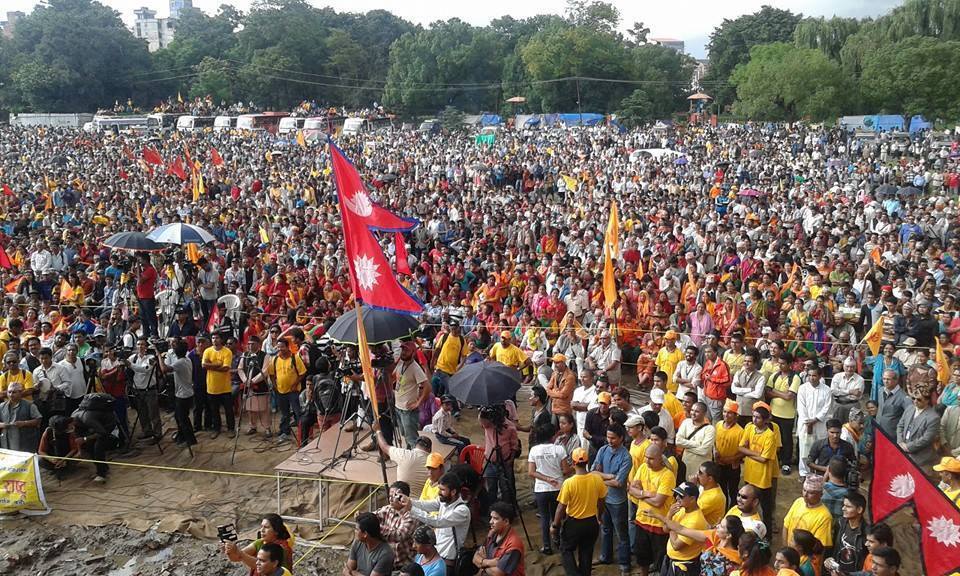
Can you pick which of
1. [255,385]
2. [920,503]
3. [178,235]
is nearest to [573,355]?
[255,385]

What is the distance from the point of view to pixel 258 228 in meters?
18.2

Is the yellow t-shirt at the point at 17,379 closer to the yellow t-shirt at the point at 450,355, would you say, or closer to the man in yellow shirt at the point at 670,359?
the yellow t-shirt at the point at 450,355

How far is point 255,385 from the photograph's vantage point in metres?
9.29

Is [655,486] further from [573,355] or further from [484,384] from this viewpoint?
[573,355]

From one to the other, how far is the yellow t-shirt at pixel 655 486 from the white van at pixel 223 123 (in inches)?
1747

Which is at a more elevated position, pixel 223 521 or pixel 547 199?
pixel 547 199

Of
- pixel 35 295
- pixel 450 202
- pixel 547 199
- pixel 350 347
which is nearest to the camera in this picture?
pixel 350 347

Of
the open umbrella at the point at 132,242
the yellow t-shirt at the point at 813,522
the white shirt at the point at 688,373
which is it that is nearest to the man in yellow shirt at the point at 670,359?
the white shirt at the point at 688,373

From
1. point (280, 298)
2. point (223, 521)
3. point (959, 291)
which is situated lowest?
point (223, 521)

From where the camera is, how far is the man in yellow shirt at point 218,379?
903 cm

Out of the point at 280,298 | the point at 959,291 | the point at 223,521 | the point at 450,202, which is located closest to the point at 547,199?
the point at 450,202

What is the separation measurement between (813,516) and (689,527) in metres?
0.83

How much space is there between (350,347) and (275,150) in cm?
2713

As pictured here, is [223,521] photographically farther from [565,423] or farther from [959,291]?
[959,291]
